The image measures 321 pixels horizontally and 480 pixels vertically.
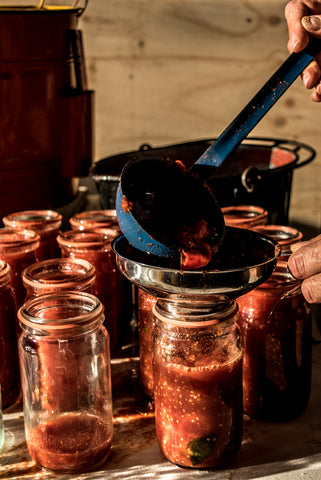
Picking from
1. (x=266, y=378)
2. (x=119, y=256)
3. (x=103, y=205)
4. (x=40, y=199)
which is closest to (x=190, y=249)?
(x=119, y=256)

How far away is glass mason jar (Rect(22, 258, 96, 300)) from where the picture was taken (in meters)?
1.02

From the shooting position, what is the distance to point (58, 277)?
108 cm

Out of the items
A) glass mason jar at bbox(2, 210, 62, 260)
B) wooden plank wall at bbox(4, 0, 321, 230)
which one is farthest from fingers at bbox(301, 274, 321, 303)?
wooden plank wall at bbox(4, 0, 321, 230)

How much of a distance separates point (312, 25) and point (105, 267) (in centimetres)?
59

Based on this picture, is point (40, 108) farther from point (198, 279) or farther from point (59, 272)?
point (198, 279)

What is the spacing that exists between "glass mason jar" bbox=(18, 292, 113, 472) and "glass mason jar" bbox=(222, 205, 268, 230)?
400 mm

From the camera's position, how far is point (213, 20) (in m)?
2.28

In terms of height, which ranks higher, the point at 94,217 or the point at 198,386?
the point at 94,217

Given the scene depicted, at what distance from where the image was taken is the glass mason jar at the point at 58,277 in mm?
1019

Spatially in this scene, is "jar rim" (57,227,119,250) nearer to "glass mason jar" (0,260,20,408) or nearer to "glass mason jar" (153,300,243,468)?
"glass mason jar" (0,260,20,408)

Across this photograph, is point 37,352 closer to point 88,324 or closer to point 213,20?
point 88,324

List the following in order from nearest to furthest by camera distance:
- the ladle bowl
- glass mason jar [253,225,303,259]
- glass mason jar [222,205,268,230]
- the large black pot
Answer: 1. the ladle bowl
2. glass mason jar [253,225,303,259]
3. glass mason jar [222,205,268,230]
4. the large black pot

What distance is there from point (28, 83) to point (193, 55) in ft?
3.18

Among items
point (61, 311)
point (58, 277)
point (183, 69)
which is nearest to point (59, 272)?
point (58, 277)
